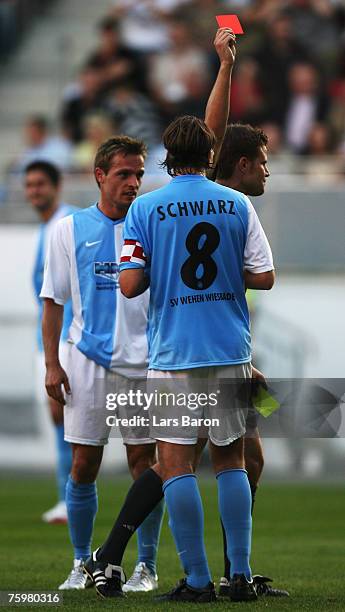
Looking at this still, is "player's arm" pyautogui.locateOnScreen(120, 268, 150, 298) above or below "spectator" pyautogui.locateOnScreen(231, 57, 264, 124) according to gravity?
below

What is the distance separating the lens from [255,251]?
18.1ft

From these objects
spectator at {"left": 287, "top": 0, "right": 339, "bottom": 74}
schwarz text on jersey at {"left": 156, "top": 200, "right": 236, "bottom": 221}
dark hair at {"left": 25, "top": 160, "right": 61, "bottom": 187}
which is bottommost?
schwarz text on jersey at {"left": 156, "top": 200, "right": 236, "bottom": 221}

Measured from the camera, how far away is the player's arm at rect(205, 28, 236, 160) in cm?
595

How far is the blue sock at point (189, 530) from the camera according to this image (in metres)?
5.45

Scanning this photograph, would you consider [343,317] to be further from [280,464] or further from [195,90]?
[195,90]

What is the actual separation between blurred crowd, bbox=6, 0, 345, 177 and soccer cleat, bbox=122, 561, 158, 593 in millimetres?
9175

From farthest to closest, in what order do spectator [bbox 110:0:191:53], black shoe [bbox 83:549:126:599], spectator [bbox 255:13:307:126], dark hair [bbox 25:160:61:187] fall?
spectator [bbox 110:0:191:53] → spectator [bbox 255:13:307:126] → dark hair [bbox 25:160:61:187] → black shoe [bbox 83:549:126:599]

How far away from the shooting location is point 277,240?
13312 mm

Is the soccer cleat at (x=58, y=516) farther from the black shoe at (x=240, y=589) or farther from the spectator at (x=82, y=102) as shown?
the spectator at (x=82, y=102)

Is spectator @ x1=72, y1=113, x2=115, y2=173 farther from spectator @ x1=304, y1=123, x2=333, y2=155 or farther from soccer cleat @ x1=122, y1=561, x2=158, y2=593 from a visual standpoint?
soccer cleat @ x1=122, y1=561, x2=158, y2=593

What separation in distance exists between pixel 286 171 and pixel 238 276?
9.48 metres

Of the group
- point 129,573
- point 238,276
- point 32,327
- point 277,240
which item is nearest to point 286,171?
point 277,240

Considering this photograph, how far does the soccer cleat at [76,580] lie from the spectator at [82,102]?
1056 centimetres

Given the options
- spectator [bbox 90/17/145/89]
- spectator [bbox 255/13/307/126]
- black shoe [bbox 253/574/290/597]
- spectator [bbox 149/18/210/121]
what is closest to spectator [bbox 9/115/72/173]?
spectator [bbox 90/17/145/89]
